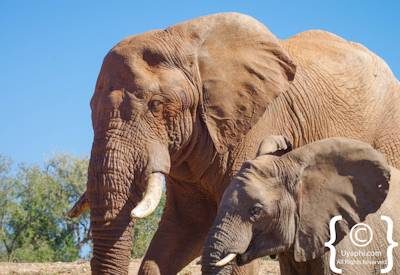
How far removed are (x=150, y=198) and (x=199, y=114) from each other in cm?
92

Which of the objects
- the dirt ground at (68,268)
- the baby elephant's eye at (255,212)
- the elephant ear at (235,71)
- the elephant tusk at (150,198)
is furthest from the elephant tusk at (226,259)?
the dirt ground at (68,268)

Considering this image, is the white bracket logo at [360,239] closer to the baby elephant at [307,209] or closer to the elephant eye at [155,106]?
the baby elephant at [307,209]

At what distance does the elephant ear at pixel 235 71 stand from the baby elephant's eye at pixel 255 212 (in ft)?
6.38

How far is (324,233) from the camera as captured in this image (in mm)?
5746

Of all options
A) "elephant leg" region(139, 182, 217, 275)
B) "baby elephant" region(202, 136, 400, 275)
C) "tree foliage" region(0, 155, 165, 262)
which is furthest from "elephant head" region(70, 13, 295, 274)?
"tree foliage" region(0, 155, 165, 262)

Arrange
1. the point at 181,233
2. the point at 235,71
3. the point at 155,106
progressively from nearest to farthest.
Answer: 1. the point at 155,106
2. the point at 235,71
3. the point at 181,233

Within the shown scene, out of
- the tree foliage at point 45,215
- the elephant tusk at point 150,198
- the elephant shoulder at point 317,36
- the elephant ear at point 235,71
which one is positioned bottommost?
the elephant tusk at point 150,198

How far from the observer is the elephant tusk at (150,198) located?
6.71 metres

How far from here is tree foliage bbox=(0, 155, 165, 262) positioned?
25.9 metres

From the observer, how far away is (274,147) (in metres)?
6.02

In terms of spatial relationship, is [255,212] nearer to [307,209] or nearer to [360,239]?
[307,209]

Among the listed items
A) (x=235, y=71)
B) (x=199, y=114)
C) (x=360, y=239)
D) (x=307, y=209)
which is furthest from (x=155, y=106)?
(x=360, y=239)

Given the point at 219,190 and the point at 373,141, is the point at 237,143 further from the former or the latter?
the point at 373,141

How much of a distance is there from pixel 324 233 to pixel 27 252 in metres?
19.5
